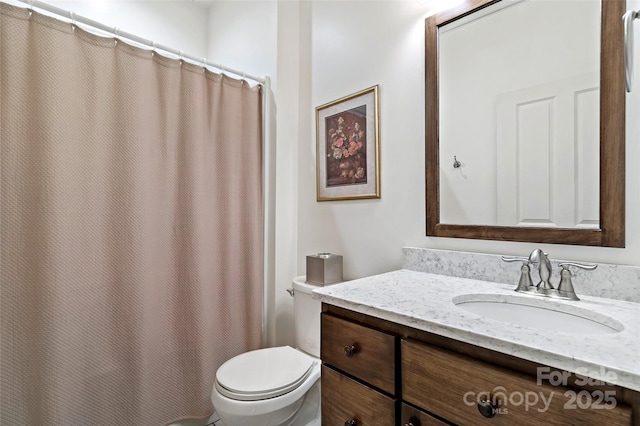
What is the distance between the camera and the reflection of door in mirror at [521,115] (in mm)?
968

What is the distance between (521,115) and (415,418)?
1.02 metres

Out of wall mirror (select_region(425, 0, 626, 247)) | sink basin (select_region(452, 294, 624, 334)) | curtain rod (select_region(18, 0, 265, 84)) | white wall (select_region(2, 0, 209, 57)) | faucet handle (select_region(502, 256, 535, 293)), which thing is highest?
white wall (select_region(2, 0, 209, 57))

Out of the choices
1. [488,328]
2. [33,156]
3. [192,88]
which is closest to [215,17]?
[192,88]

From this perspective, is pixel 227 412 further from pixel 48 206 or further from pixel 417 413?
pixel 48 206

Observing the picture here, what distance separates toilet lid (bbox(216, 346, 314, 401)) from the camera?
1201 millimetres

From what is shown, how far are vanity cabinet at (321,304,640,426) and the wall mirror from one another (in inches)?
23.1

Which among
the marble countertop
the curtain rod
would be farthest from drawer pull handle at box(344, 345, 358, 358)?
the curtain rod

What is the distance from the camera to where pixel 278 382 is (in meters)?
1.26

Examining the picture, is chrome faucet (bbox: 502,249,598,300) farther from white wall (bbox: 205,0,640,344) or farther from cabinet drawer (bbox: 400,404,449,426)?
cabinet drawer (bbox: 400,404,449,426)

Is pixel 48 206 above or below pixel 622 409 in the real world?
above

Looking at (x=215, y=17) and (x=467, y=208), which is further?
(x=215, y=17)

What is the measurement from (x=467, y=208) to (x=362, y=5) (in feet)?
3.80

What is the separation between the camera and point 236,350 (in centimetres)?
179

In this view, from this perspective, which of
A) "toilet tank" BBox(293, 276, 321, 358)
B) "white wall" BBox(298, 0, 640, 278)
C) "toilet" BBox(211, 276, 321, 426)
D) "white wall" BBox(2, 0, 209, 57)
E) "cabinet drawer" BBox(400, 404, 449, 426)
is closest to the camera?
"cabinet drawer" BBox(400, 404, 449, 426)
